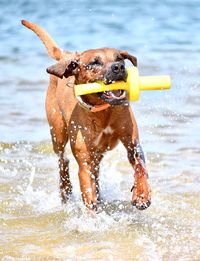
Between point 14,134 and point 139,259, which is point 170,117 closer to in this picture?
point 14,134


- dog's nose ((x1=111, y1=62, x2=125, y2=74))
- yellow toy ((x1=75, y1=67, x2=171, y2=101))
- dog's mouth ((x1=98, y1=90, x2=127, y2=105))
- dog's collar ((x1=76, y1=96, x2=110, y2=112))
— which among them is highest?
dog's nose ((x1=111, y1=62, x2=125, y2=74))

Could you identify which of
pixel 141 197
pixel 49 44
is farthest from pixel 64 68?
pixel 49 44

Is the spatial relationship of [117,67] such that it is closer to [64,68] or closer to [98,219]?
[64,68]

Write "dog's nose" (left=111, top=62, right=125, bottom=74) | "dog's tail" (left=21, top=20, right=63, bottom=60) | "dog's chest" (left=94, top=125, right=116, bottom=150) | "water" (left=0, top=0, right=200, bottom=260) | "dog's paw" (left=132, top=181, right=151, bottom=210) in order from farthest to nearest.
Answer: "dog's tail" (left=21, top=20, right=63, bottom=60) < "dog's chest" (left=94, top=125, right=116, bottom=150) < "dog's paw" (left=132, top=181, right=151, bottom=210) < "dog's nose" (left=111, top=62, right=125, bottom=74) < "water" (left=0, top=0, right=200, bottom=260)

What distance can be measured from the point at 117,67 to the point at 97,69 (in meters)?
0.31

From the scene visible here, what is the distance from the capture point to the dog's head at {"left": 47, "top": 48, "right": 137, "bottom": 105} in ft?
19.4

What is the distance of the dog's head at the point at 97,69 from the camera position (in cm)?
592

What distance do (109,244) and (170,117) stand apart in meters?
4.32

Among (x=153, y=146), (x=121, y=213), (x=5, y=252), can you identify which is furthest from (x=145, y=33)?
(x=5, y=252)

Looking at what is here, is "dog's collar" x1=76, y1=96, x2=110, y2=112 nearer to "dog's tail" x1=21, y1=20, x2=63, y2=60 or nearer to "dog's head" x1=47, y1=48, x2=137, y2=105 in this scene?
"dog's head" x1=47, y1=48, x2=137, y2=105

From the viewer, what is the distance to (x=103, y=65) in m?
6.11

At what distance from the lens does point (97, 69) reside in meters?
6.17

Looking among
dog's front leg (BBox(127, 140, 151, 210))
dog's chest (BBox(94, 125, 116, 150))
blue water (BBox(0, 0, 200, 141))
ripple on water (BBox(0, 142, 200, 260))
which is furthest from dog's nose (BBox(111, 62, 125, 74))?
blue water (BBox(0, 0, 200, 141))

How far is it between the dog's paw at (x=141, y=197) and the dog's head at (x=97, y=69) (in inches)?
27.0
